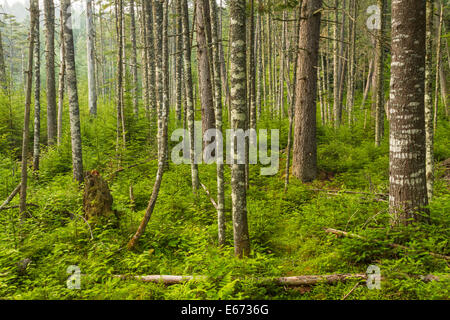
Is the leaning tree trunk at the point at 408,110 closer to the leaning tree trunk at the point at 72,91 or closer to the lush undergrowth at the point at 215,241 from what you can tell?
the lush undergrowth at the point at 215,241

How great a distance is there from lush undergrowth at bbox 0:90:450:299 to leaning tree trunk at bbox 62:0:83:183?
2.51 ft

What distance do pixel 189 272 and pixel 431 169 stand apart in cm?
536

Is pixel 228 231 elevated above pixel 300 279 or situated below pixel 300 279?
above

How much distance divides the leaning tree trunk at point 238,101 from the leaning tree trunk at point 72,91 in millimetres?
5320

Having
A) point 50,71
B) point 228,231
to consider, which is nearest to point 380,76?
point 228,231

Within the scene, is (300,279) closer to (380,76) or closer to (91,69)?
(380,76)

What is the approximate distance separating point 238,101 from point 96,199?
392cm

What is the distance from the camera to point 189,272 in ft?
14.6

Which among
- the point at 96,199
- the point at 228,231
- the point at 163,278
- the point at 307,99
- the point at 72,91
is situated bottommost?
the point at 163,278

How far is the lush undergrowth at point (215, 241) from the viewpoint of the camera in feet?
12.4

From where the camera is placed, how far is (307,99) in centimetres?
873

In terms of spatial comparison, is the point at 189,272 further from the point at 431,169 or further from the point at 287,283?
the point at 431,169

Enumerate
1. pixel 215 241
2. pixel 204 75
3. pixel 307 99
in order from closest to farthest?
pixel 215 241, pixel 307 99, pixel 204 75
